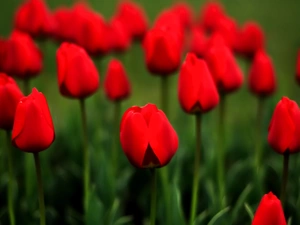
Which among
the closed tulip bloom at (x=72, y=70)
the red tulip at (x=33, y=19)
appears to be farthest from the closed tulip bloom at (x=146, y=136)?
the red tulip at (x=33, y=19)

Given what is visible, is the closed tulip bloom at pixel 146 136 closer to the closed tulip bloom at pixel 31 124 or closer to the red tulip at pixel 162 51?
the closed tulip bloom at pixel 31 124

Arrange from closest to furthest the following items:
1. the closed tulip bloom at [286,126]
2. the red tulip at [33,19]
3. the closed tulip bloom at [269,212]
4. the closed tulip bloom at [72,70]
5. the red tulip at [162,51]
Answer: the closed tulip bloom at [269,212], the closed tulip bloom at [286,126], the closed tulip bloom at [72,70], the red tulip at [162,51], the red tulip at [33,19]

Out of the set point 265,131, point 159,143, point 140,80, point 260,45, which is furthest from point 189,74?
point 140,80

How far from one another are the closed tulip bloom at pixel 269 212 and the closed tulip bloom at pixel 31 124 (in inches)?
15.2

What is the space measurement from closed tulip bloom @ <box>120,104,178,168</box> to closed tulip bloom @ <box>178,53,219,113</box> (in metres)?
0.16

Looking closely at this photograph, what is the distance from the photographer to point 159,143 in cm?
92

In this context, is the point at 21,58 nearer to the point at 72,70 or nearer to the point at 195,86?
the point at 72,70

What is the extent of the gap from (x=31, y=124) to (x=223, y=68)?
19.3 inches

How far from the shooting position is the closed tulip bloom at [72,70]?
3.67 ft

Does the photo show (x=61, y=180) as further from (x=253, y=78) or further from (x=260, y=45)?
(x=260, y=45)

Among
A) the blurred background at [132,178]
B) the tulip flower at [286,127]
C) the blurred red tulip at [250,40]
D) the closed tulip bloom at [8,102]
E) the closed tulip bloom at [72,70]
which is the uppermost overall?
the blurred red tulip at [250,40]

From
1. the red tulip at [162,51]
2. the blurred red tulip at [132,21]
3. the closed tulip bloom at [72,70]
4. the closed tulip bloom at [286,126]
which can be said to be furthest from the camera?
the blurred red tulip at [132,21]

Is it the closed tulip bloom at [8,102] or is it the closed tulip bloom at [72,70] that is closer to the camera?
the closed tulip bloom at [8,102]

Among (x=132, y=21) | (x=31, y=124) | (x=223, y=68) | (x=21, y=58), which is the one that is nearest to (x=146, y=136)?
(x=31, y=124)
